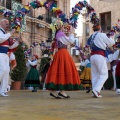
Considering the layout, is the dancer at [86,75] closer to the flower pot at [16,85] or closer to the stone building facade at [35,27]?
the flower pot at [16,85]

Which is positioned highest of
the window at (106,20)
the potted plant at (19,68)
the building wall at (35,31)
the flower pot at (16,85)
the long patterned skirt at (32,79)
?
the window at (106,20)

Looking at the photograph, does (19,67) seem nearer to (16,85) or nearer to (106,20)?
(16,85)

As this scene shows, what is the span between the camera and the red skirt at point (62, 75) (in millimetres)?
5848

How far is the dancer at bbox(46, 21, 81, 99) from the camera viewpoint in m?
5.85

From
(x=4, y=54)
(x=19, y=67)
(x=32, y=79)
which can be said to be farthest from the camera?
(x=19, y=67)

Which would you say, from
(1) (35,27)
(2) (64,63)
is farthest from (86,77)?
(1) (35,27)

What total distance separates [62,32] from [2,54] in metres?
1.39

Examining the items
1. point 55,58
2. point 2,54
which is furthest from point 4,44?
point 55,58

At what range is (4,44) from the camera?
6605 millimetres

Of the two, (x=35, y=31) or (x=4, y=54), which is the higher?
(x=35, y=31)

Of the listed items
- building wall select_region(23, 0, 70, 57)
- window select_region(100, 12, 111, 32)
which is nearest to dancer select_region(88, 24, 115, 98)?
building wall select_region(23, 0, 70, 57)

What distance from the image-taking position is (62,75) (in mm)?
5879

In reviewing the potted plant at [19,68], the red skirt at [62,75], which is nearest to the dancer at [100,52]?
the red skirt at [62,75]

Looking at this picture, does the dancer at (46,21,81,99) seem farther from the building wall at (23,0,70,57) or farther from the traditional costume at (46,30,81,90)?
the building wall at (23,0,70,57)
